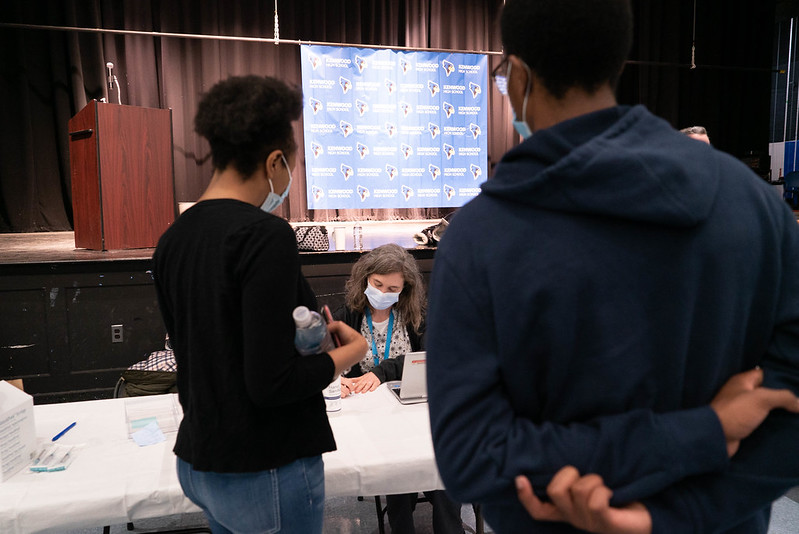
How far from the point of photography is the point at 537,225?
1.94 ft

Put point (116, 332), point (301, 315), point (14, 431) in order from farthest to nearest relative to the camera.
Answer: point (116, 332) → point (14, 431) → point (301, 315)

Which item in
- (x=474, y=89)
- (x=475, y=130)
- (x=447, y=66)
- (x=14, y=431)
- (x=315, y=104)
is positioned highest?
(x=447, y=66)

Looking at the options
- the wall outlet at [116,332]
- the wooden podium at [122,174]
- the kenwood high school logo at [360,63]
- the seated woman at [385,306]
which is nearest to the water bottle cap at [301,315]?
the seated woman at [385,306]

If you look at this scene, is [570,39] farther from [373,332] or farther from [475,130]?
[475,130]

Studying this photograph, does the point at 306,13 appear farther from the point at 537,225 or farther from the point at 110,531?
the point at 537,225

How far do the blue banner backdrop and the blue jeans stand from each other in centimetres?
498

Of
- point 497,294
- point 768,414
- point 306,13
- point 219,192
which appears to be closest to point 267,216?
point 219,192

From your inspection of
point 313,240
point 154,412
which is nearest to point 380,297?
point 154,412

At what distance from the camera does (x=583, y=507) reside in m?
0.57

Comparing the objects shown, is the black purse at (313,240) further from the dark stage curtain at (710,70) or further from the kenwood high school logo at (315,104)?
the dark stage curtain at (710,70)

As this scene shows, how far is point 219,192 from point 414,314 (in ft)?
5.11

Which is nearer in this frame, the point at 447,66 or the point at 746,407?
the point at 746,407

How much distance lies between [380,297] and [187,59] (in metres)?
4.89

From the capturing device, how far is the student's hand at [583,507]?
56 cm
